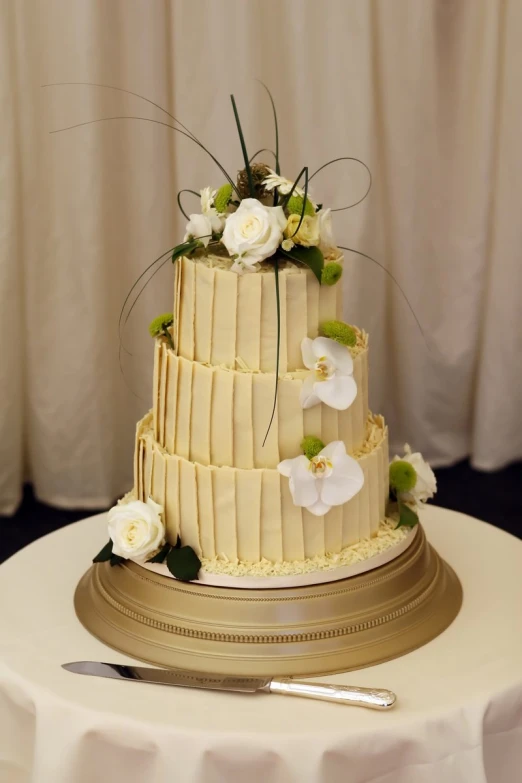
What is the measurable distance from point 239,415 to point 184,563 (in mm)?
245

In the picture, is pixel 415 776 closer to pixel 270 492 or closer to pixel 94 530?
pixel 270 492

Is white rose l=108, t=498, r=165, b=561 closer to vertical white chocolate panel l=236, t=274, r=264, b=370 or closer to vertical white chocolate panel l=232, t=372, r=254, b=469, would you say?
vertical white chocolate panel l=232, t=372, r=254, b=469

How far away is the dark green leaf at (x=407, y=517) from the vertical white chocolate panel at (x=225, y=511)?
0.30m

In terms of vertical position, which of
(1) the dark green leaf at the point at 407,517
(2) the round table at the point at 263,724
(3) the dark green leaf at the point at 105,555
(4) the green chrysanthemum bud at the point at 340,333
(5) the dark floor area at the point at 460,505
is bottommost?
(5) the dark floor area at the point at 460,505

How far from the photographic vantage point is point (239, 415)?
4.73 ft

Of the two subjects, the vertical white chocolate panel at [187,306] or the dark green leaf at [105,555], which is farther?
the dark green leaf at [105,555]

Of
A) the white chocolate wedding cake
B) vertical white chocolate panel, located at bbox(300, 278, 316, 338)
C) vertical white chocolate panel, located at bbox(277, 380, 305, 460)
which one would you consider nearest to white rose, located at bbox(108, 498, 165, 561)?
the white chocolate wedding cake

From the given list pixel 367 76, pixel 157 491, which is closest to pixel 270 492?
pixel 157 491

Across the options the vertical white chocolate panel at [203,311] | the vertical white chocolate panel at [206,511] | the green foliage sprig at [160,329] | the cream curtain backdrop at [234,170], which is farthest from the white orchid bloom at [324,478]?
the cream curtain backdrop at [234,170]

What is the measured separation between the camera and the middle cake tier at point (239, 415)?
1.43 m

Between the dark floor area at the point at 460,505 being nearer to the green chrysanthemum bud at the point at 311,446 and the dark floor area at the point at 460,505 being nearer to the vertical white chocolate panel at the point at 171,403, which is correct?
the vertical white chocolate panel at the point at 171,403

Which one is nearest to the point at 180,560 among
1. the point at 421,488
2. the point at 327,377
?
the point at 327,377

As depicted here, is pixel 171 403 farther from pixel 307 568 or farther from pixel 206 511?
pixel 307 568

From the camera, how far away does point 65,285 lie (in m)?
3.09
